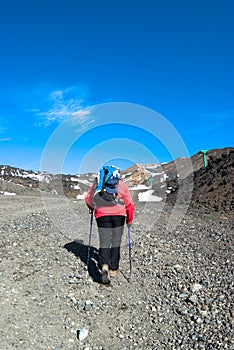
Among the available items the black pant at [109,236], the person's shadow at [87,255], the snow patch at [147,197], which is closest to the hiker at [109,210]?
the black pant at [109,236]

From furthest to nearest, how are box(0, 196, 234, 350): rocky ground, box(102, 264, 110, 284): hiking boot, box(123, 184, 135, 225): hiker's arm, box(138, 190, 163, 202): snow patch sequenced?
box(138, 190, 163, 202): snow patch, box(123, 184, 135, 225): hiker's arm, box(102, 264, 110, 284): hiking boot, box(0, 196, 234, 350): rocky ground

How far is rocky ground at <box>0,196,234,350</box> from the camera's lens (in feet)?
17.8

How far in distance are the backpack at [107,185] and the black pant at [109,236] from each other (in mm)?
407

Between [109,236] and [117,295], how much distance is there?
4.19ft

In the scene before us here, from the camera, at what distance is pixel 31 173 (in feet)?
204

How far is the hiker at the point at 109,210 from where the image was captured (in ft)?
22.9

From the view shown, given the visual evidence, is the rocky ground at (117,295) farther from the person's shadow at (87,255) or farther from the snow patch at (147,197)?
the snow patch at (147,197)

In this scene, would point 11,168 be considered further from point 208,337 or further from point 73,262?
point 208,337

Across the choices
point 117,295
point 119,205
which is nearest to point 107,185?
point 119,205

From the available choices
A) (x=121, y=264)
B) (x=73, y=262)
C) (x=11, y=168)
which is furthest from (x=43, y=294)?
(x=11, y=168)

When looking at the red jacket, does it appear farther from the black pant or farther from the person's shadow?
the person's shadow

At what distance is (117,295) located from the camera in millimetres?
6891

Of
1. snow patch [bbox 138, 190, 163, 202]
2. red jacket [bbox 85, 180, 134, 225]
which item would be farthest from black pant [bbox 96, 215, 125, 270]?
snow patch [bbox 138, 190, 163, 202]

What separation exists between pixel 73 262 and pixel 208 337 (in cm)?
406
